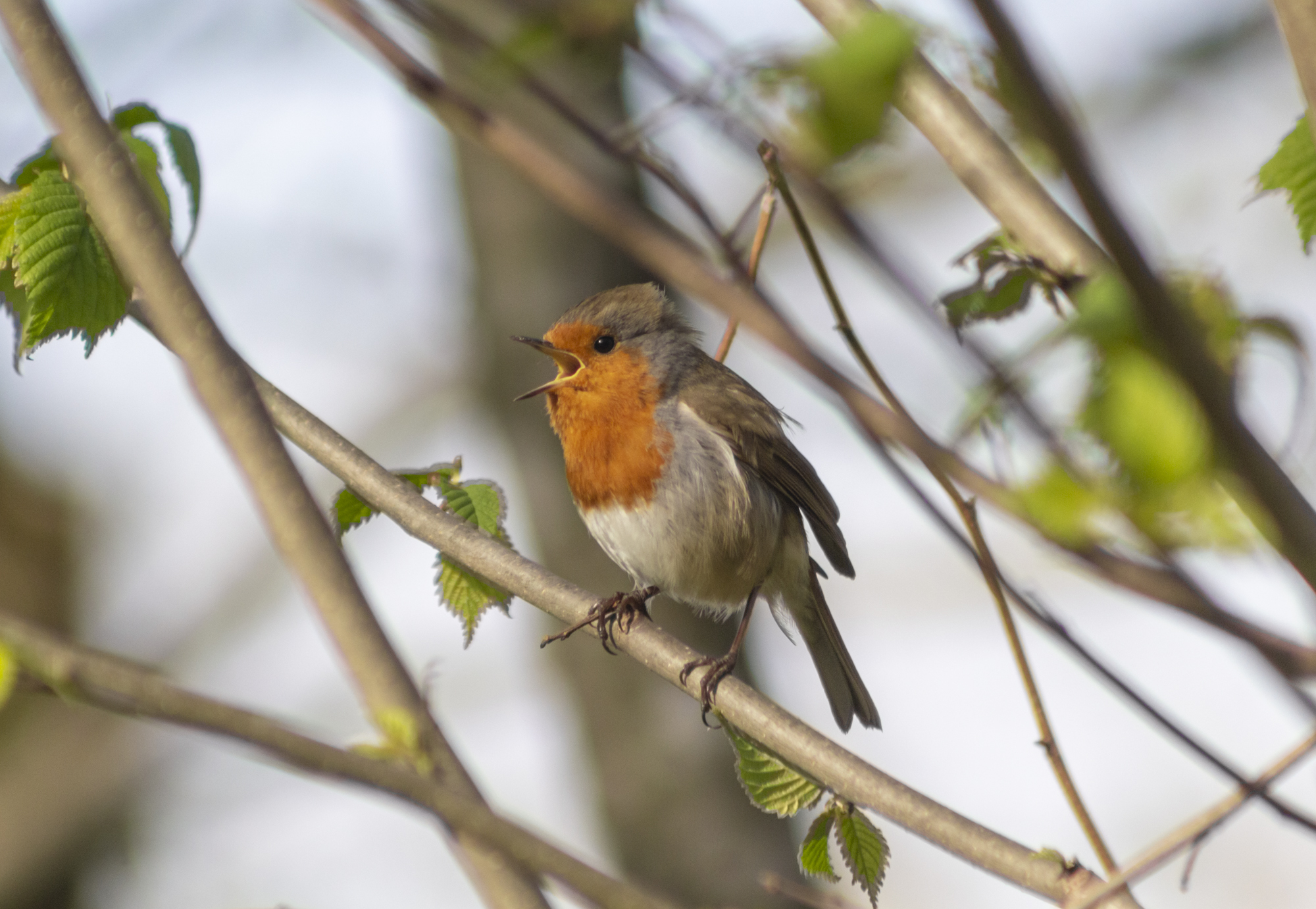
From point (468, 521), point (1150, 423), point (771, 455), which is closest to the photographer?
point (1150, 423)

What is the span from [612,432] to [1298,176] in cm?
221

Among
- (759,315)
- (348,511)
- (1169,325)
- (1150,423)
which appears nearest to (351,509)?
(348,511)

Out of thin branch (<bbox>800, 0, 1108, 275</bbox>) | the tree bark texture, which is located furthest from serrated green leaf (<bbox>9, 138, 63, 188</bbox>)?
the tree bark texture

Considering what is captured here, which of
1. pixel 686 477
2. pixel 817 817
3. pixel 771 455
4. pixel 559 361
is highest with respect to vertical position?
pixel 559 361

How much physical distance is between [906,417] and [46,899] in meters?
9.85

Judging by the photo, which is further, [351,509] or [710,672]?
[710,672]

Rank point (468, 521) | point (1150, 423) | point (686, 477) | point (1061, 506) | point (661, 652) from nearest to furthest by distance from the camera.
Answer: point (1150, 423), point (1061, 506), point (468, 521), point (661, 652), point (686, 477)

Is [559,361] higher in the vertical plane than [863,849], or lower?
A: higher

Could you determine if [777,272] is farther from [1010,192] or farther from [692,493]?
[1010,192]

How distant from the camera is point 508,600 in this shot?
7.77 ft

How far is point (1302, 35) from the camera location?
0.88 meters

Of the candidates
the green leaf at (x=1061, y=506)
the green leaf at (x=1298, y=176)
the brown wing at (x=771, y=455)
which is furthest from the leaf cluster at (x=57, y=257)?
the brown wing at (x=771, y=455)

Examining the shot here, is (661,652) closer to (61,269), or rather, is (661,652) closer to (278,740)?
(61,269)

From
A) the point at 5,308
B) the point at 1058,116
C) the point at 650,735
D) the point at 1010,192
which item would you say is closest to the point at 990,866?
the point at 1010,192
